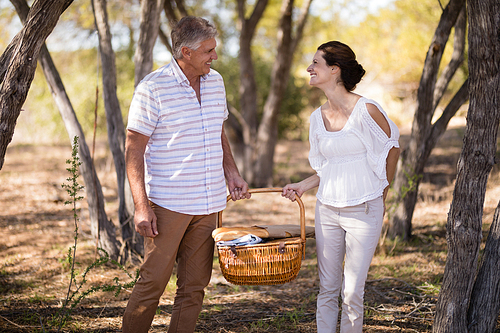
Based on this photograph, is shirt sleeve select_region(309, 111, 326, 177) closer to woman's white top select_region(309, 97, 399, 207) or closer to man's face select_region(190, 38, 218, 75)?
woman's white top select_region(309, 97, 399, 207)

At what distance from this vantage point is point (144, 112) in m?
2.40

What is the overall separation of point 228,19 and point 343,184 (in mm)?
11501

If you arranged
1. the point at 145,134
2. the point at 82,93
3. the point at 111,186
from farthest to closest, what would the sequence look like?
the point at 82,93 → the point at 111,186 → the point at 145,134

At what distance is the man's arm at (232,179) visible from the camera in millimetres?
2806

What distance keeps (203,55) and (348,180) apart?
1.00 metres

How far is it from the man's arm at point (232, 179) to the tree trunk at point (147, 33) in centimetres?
167

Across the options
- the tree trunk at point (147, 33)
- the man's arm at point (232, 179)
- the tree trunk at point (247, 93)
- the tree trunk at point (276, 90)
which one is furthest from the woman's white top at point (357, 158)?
the tree trunk at point (247, 93)

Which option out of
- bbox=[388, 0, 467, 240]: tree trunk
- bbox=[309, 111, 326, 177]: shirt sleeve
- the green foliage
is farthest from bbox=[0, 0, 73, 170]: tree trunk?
the green foliage

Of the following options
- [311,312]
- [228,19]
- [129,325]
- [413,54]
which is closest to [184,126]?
[129,325]

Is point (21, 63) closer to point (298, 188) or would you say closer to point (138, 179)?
point (138, 179)

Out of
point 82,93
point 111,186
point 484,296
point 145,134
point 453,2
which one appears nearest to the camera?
point 145,134

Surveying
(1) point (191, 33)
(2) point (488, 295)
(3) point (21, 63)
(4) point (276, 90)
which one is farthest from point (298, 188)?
(4) point (276, 90)

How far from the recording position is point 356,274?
2531 millimetres

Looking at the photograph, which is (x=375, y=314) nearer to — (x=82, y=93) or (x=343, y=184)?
(x=343, y=184)
